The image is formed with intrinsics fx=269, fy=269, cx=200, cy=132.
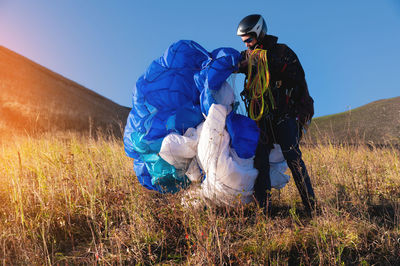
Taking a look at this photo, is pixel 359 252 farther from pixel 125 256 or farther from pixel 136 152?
pixel 136 152

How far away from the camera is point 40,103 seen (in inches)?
626

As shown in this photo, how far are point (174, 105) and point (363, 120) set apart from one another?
1524 centimetres

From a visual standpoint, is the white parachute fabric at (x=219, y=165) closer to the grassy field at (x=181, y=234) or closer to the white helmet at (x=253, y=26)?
the grassy field at (x=181, y=234)

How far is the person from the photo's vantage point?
3115 mm

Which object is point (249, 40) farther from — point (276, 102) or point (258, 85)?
point (276, 102)

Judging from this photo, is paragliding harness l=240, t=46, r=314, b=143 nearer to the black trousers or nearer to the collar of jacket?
the black trousers

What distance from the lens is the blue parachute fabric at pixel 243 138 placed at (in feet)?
9.74

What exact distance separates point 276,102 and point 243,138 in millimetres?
627

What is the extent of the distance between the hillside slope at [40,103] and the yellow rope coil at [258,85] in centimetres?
1004

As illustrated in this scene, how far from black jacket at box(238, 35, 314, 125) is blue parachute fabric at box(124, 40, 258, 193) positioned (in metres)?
0.45

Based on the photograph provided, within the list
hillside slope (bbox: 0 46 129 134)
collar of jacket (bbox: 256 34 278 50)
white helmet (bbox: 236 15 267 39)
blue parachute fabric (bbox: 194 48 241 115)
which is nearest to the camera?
blue parachute fabric (bbox: 194 48 241 115)

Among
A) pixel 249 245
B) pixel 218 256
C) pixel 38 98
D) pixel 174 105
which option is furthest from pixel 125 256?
pixel 38 98

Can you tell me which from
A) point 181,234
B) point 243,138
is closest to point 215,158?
point 243,138

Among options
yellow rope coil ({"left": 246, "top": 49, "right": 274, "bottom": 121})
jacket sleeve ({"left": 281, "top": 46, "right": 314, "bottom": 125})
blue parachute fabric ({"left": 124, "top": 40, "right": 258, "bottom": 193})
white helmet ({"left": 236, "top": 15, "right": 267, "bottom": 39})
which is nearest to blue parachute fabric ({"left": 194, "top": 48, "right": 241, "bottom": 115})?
blue parachute fabric ({"left": 124, "top": 40, "right": 258, "bottom": 193})
